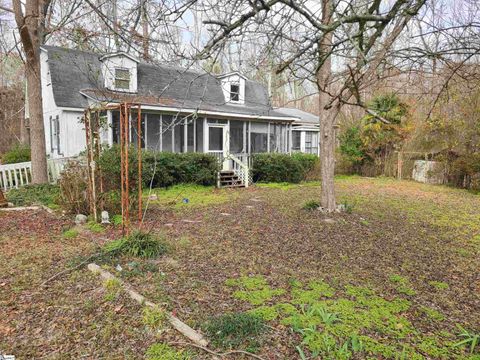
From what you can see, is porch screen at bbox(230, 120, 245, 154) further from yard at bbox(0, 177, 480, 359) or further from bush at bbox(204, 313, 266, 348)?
bush at bbox(204, 313, 266, 348)

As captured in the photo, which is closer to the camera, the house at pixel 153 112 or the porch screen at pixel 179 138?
the house at pixel 153 112

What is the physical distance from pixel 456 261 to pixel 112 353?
4.84 m

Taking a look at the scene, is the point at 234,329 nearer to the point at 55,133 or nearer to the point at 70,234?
the point at 70,234

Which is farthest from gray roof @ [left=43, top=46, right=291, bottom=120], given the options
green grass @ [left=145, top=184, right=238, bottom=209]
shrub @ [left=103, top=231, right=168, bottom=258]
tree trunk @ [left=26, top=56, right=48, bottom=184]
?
shrub @ [left=103, top=231, right=168, bottom=258]

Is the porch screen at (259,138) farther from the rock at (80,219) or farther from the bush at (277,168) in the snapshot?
the rock at (80,219)

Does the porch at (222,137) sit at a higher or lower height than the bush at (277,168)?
higher

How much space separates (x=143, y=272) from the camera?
159 inches

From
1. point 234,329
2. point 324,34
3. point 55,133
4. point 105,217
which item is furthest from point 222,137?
point 234,329

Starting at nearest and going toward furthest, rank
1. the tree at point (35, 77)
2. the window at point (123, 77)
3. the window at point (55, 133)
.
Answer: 1. the tree at point (35, 77)
2. the window at point (55, 133)
3. the window at point (123, 77)

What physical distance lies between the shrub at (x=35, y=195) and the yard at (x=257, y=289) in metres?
1.17

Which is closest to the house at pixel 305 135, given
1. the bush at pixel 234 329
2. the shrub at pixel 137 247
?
the shrub at pixel 137 247

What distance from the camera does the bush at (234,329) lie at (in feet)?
8.98

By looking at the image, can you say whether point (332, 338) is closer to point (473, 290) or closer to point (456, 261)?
point (473, 290)

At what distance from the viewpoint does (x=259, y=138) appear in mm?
17328
